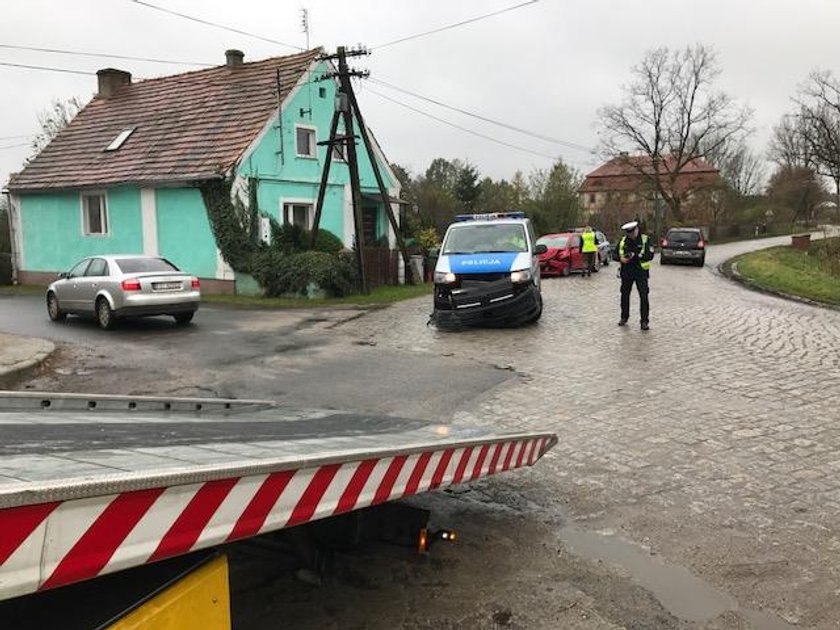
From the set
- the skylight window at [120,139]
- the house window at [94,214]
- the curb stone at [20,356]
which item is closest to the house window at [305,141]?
the skylight window at [120,139]

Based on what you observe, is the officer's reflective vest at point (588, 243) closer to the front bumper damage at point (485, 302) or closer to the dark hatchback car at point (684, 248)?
the dark hatchback car at point (684, 248)

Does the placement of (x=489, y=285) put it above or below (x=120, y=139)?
below

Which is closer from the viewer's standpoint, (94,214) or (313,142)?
(94,214)

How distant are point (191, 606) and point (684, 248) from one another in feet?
111

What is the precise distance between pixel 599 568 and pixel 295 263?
683 inches

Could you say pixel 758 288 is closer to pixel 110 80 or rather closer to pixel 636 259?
pixel 636 259

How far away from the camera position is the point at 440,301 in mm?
14125

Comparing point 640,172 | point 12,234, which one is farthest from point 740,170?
point 12,234

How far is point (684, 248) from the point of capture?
1310 inches

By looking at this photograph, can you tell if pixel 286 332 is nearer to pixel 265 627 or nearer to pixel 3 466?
pixel 265 627

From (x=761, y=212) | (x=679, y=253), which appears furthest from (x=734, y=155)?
(x=679, y=253)

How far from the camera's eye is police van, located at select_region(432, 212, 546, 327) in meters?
13.7

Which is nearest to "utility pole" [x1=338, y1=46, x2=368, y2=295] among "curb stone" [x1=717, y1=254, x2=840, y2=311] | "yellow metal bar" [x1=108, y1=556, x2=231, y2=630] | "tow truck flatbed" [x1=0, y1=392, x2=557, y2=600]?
"curb stone" [x1=717, y1=254, x2=840, y2=311]

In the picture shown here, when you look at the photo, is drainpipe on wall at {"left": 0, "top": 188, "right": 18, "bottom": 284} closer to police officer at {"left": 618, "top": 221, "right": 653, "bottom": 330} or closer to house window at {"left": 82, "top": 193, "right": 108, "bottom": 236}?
house window at {"left": 82, "top": 193, "right": 108, "bottom": 236}
